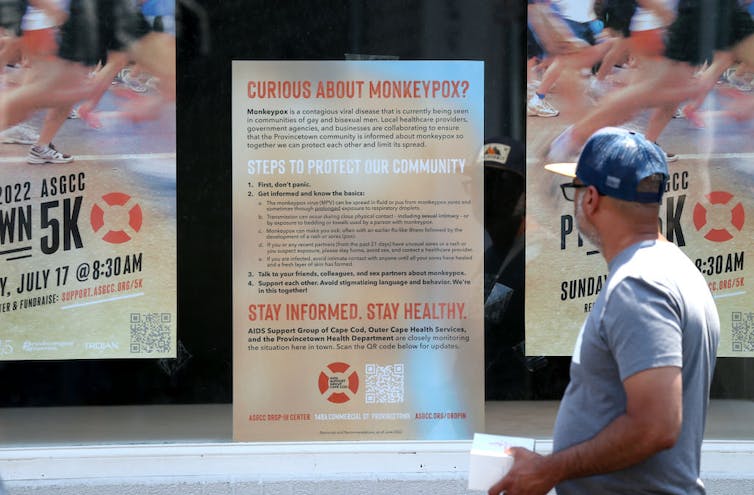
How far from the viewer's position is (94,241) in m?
5.30

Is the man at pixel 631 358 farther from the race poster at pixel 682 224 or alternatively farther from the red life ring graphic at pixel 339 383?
the red life ring graphic at pixel 339 383

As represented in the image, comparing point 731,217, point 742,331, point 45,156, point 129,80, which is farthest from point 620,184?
point 45,156

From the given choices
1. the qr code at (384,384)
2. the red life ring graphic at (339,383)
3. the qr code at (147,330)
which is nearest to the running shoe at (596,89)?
the qr code at (384,384)

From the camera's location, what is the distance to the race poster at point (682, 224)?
534 cm

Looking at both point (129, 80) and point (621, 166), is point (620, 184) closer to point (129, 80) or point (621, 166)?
point (621, 166)

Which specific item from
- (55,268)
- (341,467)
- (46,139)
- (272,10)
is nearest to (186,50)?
(272,10)

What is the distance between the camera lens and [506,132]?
5.36m

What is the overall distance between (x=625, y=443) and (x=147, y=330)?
12.0 ft

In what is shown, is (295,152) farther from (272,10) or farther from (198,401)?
(198,401)

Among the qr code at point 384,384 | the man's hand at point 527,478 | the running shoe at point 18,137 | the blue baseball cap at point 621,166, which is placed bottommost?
the qr code at point 384,384

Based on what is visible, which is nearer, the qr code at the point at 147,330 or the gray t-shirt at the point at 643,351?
the gray t-shirt at the point at 643,351

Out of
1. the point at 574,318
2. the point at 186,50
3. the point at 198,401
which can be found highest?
the point at 186,50

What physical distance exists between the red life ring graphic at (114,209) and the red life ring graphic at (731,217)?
3057 mm

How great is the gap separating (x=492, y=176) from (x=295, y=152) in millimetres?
1089
